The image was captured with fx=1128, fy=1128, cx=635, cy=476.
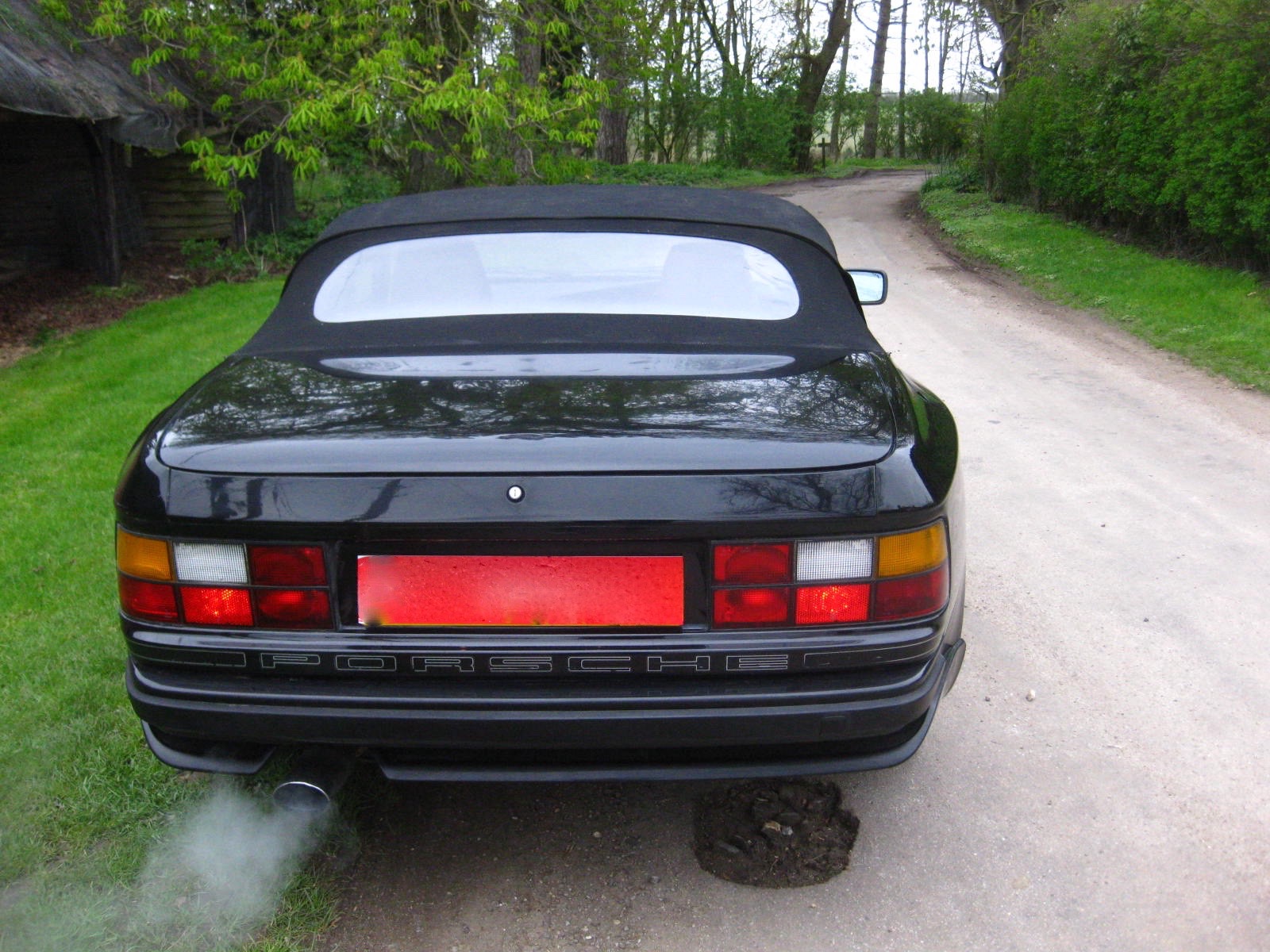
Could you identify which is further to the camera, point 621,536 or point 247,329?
point 247,329

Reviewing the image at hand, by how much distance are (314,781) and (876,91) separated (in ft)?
149

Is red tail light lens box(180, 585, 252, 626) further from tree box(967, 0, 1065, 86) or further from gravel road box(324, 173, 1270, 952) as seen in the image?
tree box(967, 0, 1065, 86)

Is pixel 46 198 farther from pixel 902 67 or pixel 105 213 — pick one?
pixel 902 67

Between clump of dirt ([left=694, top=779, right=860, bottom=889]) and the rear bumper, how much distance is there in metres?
0.42

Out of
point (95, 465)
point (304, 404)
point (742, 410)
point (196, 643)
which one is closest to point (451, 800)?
point (196, 643)

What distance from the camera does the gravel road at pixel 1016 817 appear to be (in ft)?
8.11

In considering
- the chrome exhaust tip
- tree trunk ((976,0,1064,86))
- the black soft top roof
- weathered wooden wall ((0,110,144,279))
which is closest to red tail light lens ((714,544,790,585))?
the chrome exhaust tip

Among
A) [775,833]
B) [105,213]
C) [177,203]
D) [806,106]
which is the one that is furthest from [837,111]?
[775,833]

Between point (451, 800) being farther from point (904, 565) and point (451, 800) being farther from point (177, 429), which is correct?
point (904, 565)

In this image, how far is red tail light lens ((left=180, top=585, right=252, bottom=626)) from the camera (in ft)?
7.39

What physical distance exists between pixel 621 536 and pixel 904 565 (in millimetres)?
586

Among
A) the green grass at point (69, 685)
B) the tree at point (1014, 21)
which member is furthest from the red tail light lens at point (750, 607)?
the tree at point (1014, 21)

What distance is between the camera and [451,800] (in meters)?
3.00

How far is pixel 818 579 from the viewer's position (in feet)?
7.32
